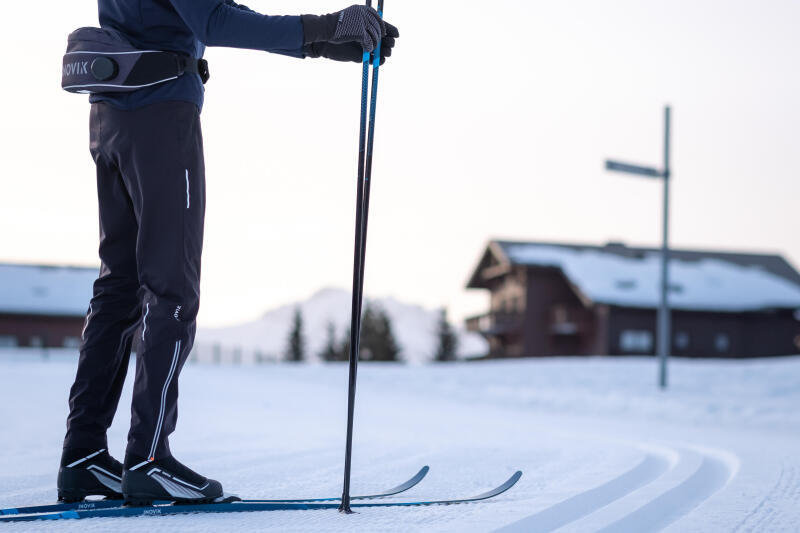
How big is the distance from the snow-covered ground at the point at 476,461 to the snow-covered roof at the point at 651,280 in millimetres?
28030

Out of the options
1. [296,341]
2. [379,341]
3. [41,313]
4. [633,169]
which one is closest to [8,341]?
[41,313]

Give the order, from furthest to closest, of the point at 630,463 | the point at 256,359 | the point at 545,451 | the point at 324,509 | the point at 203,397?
the point at 256,359
the point at 203,397
the point at 545,451
the point at 630,463
the point at 324,509

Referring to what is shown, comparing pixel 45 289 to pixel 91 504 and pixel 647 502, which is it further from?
pixel 647 502

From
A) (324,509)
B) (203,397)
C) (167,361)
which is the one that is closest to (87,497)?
(167,361)

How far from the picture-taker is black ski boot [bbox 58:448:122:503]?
2445mm

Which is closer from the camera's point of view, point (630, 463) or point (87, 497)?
point (87, 497)

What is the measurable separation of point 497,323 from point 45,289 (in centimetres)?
2685

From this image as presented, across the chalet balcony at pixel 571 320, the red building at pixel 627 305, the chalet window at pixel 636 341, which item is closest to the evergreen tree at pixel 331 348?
the red building at pixel 627 305

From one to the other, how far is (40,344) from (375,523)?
4836 centimetres

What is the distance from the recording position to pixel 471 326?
1890 inches

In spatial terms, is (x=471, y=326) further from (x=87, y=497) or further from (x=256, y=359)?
(x=87, y=497)

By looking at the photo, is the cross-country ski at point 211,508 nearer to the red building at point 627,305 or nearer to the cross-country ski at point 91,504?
the cross-country ski at point 91,504

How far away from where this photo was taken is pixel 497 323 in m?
43.7

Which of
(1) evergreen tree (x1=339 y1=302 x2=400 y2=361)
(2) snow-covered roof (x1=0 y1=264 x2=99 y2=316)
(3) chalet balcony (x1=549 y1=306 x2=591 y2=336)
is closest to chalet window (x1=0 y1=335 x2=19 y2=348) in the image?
(2) snow-covered roof (x1=0 y1=264 x2=99 y2=316)
